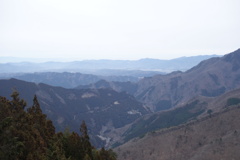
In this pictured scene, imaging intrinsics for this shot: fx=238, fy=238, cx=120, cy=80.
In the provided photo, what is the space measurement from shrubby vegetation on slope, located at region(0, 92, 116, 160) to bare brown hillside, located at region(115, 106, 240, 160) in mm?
46026

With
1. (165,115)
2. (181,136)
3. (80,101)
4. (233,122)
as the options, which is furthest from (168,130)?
(80,101)

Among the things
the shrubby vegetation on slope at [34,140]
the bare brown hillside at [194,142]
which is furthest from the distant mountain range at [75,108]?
the shrubby vegetation on slope at [34,140]

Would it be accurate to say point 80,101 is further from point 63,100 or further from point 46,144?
point 46,144

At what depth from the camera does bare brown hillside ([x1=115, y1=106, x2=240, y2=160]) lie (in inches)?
2542

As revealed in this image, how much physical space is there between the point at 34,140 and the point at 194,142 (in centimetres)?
6671

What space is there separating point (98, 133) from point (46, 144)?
135 meters

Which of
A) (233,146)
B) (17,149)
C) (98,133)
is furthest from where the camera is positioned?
(98,133)

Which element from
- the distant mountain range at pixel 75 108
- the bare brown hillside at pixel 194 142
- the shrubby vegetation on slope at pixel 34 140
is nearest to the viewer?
the shrubby vegetation on slope at pixel 34 140

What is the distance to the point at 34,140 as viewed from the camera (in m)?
Result: 21.2

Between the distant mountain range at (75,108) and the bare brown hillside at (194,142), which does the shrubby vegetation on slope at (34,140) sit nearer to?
the bare brown hillside at (194,142)

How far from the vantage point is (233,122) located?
8150 centimetres

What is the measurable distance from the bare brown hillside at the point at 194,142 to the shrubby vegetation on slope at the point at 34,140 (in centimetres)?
4603

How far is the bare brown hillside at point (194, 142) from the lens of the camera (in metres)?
64.6

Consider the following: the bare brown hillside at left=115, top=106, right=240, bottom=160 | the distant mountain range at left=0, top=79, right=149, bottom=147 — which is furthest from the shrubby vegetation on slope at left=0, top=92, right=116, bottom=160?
the distant mountain range at left=0, top=79, right=149, bottom=147
